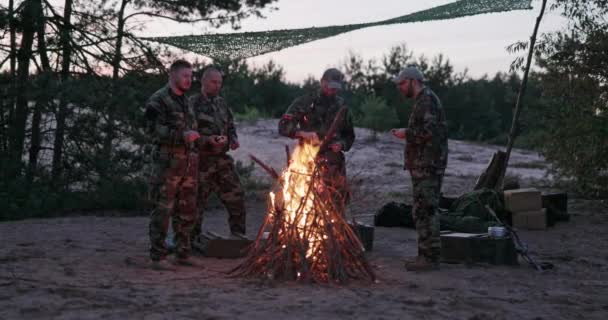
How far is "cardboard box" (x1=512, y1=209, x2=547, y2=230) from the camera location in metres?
9.77

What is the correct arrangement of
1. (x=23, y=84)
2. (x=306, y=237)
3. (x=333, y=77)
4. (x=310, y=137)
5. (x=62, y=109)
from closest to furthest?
(x=306, y=237)
(x=310, y=137)
(x=333, y=77)
(x=23, y=84)
(x=62, y=109)

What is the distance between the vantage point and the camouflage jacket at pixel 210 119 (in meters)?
6.98

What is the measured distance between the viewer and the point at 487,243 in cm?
703

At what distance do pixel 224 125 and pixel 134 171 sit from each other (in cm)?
456

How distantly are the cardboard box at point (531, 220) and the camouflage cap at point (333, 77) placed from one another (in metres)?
3.74

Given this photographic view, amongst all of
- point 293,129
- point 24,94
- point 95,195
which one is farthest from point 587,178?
point 24,94

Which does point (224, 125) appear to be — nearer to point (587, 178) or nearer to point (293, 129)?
point (293, 129)

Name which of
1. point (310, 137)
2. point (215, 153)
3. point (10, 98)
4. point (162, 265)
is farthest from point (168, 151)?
point (10, 98)

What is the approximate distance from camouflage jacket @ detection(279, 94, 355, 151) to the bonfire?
4.03 ft

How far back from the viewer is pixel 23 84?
10594mm

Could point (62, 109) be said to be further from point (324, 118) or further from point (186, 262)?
point (186, 262)

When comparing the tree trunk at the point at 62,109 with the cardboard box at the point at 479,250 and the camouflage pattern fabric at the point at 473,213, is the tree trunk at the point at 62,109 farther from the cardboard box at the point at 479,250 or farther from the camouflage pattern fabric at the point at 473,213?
the cardboard box at the point at 479,250

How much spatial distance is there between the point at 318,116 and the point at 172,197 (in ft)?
5.93

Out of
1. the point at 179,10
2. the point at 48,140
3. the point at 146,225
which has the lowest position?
the point at 146,225
